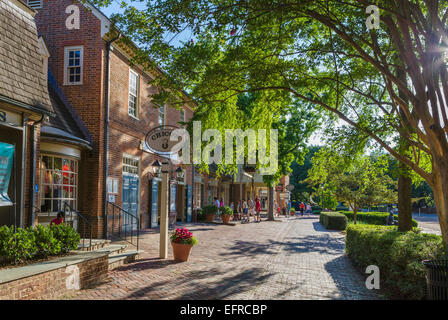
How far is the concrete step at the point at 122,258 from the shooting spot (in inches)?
349

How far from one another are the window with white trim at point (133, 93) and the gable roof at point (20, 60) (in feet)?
23.6

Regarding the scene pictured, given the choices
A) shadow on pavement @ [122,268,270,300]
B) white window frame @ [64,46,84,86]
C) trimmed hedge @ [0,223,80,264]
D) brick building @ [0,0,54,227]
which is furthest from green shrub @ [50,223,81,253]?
white window frame @ [64,46,84,86]

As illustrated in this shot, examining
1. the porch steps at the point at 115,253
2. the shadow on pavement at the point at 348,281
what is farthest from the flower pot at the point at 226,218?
the porch steps at the point at 115,253

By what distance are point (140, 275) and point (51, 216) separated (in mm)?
4813

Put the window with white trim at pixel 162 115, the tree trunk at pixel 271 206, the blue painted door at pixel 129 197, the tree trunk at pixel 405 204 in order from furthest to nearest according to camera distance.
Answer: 1. the tree trunk at pixel 271 206
2. the window with white trim at pixel 162 115
3. the blue painted door at pixel 129 197
4. the tree trunk at pixel 405 204

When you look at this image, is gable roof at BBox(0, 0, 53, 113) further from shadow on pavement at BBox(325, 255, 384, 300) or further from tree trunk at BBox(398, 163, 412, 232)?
tree trunk at BBox(398, 163, 412, 232)

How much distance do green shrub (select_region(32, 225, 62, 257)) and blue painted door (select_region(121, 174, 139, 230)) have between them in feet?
24.5

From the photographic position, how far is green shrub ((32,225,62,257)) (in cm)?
701

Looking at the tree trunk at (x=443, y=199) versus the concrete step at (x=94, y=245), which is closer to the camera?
the tree trunk at (x=443, y=199)

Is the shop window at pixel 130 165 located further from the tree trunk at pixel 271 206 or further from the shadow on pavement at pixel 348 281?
the tree trunk at pixel 271 206

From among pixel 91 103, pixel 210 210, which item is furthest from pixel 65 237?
pixel 210 210

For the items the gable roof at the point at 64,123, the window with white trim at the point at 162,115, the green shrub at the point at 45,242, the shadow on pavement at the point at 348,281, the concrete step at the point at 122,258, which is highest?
the window with white trim at the point at 162,115

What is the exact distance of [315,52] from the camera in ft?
31.8
